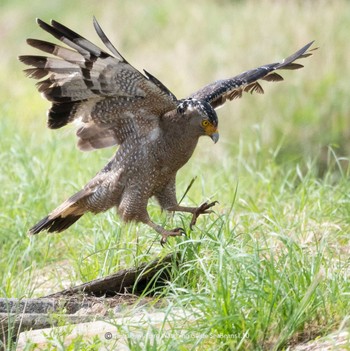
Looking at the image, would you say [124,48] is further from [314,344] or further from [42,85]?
[314,344]

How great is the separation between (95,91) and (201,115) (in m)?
0.70

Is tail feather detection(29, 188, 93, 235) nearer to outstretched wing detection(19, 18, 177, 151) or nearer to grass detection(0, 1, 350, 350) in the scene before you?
grass detection(0, 1, 350, 350)

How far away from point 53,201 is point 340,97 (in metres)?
4.59

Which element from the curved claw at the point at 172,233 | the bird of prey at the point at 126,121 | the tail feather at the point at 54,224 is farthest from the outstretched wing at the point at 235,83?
the tail feather at the point at 54,224

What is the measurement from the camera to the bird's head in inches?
224

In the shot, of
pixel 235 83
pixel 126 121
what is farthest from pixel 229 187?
pixel 126 121

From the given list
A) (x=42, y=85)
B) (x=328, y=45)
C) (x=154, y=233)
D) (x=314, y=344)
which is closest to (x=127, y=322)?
(x=314, y=344)

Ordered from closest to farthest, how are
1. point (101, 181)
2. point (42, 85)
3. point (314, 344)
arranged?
point (314, 344), point (42, 85), point (101, 181)

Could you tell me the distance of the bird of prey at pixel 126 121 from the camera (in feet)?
18.0

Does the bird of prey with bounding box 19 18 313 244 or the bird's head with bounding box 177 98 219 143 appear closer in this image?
the bird of prey with bounding box 19 18 313 244

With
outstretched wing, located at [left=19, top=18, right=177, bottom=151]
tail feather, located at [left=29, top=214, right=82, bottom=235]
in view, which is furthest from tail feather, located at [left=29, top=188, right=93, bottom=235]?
outstretched wing, located at [left=19, top=18, right=177, bottom=151]

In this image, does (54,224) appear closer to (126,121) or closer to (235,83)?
(126,121)

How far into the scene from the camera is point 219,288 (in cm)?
433

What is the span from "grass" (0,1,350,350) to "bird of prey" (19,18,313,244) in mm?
221
